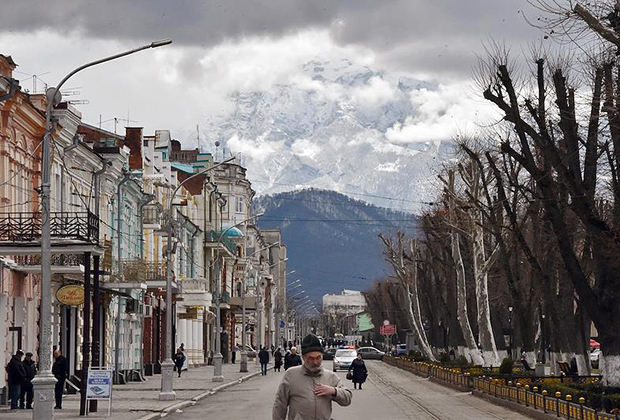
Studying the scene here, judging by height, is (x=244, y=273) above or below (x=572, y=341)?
above

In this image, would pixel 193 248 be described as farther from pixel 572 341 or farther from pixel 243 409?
pixel 243 409

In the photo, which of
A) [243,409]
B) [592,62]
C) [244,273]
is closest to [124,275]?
[243,409]

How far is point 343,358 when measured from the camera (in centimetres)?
8150

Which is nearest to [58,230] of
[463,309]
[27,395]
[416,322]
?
[27,395]

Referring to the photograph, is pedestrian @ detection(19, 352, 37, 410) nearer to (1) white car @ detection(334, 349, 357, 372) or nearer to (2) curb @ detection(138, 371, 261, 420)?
(2) curb @ detection(138, 371, 261, 420)

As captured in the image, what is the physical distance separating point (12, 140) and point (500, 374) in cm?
1837

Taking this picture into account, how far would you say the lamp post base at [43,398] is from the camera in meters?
25.6

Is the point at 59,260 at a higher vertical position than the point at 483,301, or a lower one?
higher

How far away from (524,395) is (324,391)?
947 inches

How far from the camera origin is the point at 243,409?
37500mm

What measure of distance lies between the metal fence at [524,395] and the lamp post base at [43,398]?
10.6 m

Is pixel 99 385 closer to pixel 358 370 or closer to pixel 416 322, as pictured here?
pixel 358 370

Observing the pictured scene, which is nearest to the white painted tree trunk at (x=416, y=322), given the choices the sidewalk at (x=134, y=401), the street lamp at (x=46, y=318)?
the sidewalk at (x=134, y=401)

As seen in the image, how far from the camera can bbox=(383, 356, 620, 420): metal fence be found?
2604 cm
